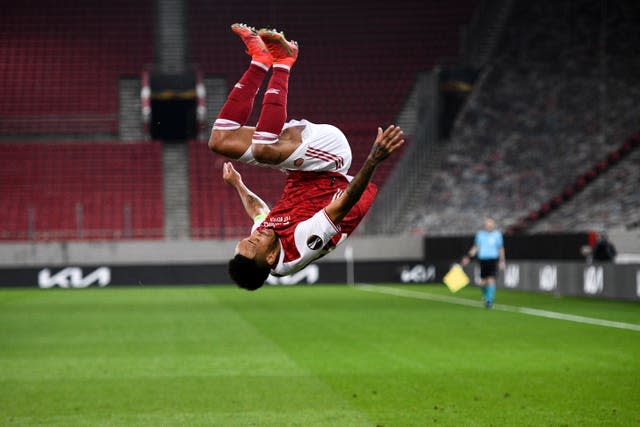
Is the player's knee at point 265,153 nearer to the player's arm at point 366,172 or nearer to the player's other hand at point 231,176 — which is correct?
the player's arm at point 366,172

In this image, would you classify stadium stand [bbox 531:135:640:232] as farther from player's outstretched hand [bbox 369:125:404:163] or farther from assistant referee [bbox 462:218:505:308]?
player's outstretched hand [bbox 369:125:404:163]

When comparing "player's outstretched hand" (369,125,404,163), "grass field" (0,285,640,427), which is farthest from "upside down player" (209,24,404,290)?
"grass field" (0,285,640,427)

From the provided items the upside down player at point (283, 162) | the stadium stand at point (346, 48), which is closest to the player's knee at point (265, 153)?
the upside down player at point (283, 162)

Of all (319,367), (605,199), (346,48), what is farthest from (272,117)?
(346,48)

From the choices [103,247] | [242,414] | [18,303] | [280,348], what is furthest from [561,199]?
[242,414]

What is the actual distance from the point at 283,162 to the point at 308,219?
0.47m

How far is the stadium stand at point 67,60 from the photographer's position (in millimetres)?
38656

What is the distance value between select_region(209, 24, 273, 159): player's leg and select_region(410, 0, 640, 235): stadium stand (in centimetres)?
2500

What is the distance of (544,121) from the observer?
36625 mm

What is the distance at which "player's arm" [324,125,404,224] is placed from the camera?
635 centimetres

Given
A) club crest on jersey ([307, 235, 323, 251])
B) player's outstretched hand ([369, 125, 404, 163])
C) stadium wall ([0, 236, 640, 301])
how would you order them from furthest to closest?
stadium wall ([0, 236, 640, 301])
club crest on jersey ([307, 235, 323, 251])
player's outstretched hand ([369, 125, 404, 163])

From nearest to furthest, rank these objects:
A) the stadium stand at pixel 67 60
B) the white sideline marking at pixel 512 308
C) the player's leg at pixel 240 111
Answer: the player's leg at pixel 240 111, the white sideline marking at pixel 512 308, the stadium stand at pixel 67 60

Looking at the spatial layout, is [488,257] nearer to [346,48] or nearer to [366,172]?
[366,172]

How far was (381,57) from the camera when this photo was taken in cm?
4106
